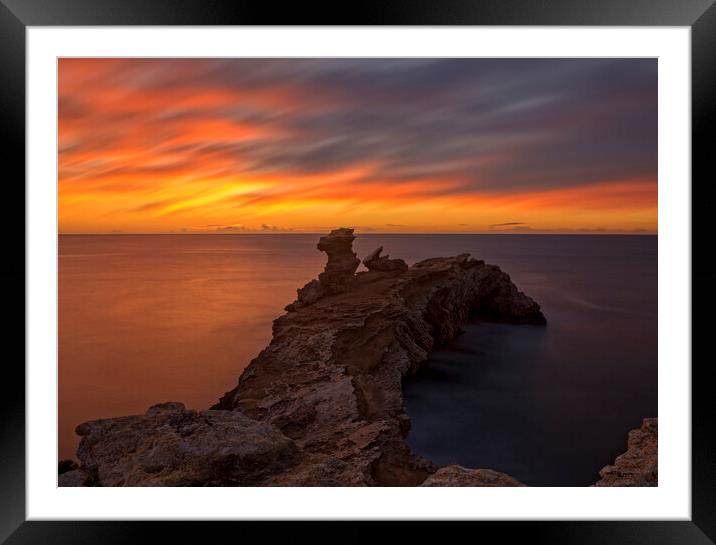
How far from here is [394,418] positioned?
6.13m

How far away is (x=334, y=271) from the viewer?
418 inches

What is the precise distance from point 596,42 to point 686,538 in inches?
95.6

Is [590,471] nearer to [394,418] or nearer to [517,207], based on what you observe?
[394,418]

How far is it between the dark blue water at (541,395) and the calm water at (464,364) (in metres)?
0.04

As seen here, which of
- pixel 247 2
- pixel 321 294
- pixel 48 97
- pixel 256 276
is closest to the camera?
pixel 247 2

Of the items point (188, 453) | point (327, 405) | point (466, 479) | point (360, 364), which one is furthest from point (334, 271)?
point (466, 479)

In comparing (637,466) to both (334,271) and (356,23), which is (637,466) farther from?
(334,271)

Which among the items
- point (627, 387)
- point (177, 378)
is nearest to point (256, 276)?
point (177, 378)

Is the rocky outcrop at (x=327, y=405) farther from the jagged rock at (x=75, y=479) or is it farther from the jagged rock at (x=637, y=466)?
the jagged rock at (x=637, y=466)

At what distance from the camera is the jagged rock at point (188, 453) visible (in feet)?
11.0

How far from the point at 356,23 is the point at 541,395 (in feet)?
35.8

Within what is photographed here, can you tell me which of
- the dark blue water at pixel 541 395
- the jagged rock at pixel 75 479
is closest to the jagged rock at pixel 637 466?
the dark blue water at pixel 541 395

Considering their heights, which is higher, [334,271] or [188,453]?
[334,271]

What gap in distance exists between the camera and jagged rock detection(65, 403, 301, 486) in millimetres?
3348
